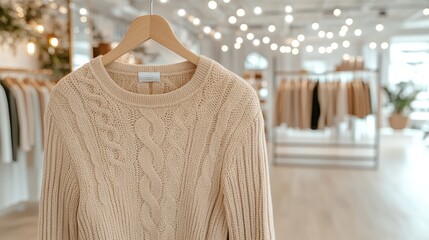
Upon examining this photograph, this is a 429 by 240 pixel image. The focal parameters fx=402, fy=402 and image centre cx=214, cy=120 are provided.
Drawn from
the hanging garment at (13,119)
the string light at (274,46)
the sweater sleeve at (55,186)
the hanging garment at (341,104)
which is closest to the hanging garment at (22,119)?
the hanging garment at (13,119)

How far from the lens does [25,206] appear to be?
444 cm

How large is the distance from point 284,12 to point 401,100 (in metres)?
5.34

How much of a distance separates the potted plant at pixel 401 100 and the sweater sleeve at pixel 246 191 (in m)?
12.0

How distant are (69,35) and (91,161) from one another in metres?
3.87

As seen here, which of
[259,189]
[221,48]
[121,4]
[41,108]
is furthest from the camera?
[221,48]

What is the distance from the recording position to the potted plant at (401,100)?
11.9 metres

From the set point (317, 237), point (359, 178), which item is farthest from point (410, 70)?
point (317, 237)

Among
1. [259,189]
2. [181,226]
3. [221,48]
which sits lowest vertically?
[181,226]

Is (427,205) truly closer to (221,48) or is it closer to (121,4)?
(121,4)

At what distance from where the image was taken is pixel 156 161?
1085 millimetres

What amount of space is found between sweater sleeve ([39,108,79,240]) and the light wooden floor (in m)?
2.72

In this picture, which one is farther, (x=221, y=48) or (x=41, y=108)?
(x=221, y=48)

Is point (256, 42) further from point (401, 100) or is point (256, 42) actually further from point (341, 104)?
point (341, 104)

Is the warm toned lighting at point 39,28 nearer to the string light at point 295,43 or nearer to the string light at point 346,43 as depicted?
the string light at point 295,43
